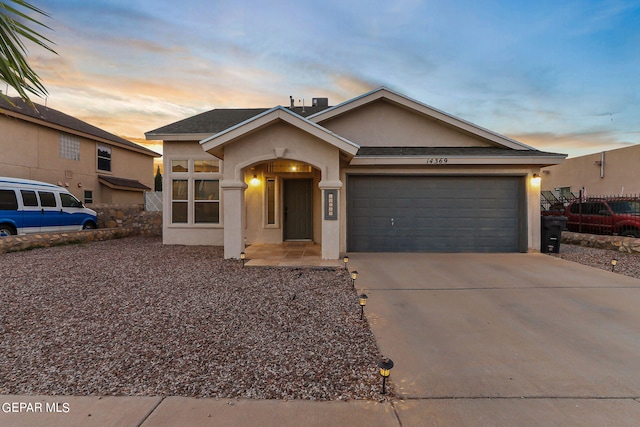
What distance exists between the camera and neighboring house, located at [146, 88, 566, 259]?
7605 millimetres

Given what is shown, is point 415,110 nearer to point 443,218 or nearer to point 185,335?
point 443,218

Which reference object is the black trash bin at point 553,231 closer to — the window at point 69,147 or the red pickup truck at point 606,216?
the red pickup truck at point 606,216

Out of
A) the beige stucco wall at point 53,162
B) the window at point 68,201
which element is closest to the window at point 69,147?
the beige stucco wall at point 53,162

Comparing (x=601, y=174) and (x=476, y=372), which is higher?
(x=601, y=174)

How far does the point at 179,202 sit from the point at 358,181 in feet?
21.1

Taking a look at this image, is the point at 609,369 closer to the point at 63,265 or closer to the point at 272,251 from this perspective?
the point at 272,251

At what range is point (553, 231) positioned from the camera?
28.9ft

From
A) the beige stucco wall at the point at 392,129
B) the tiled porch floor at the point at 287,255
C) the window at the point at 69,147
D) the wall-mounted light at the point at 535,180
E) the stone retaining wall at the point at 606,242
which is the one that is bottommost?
the tiled porch floor at the point at 287,255

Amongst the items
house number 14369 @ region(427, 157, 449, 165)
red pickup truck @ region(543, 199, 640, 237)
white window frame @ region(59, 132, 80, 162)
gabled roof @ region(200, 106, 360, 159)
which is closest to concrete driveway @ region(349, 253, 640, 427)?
gabled roof @ region(200, 106, 360, 159)

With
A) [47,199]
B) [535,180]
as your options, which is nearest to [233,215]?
[47,199]

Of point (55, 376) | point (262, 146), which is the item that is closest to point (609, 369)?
point (55, 376)

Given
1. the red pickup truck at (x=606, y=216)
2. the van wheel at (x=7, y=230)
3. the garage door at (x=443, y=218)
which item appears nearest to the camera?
the garage door at (x=443, y=218)

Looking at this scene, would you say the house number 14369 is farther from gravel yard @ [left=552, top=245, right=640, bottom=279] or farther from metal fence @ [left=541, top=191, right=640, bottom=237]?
metal fence @ [left=541, top=191, right=640, bottom=237]

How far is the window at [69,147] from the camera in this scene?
50.7 ft
